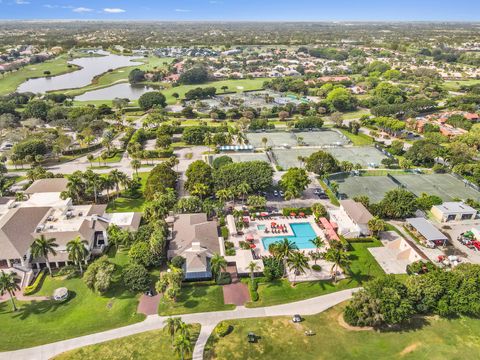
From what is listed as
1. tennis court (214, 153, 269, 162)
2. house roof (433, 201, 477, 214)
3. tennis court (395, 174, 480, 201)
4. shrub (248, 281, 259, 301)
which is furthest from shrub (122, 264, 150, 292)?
tennis court (395, 174, 480, 201)

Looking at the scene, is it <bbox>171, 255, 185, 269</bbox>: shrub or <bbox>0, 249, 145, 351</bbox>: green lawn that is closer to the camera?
<bbox>0, 249, 145, 351</bbox>: green lawn

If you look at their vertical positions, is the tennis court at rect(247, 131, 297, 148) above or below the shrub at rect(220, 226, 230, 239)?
below

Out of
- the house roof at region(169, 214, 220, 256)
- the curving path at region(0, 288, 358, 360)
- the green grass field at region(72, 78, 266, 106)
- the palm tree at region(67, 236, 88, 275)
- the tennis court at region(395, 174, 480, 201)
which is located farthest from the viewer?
the green grass field at region(72, 78, 266, 106)

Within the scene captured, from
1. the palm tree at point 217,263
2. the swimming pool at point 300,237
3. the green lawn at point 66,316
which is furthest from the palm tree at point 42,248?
the swimming pool at point 300,237

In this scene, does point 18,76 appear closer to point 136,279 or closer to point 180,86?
point 180,86

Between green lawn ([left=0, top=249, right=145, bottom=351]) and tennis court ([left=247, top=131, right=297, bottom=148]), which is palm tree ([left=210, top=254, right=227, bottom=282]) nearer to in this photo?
green lawn ([left=0, top=249, right=145, bottom=351])

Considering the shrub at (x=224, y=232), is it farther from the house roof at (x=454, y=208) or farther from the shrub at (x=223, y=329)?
the house roof at (x=454, y=208)

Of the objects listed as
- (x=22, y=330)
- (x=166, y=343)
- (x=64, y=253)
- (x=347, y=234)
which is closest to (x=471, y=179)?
(x=347, y=234)
